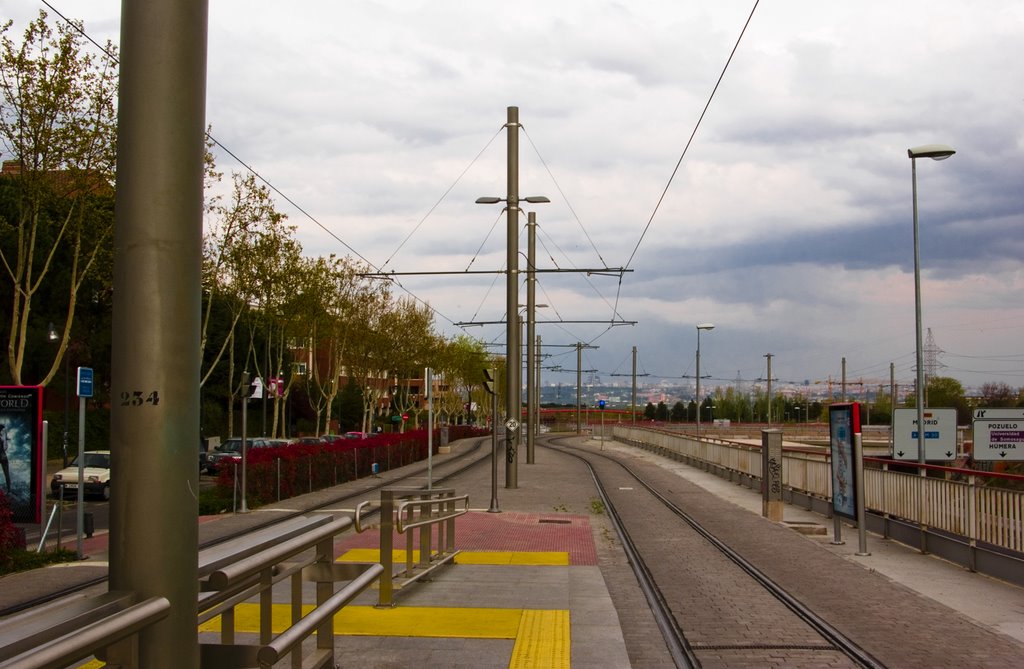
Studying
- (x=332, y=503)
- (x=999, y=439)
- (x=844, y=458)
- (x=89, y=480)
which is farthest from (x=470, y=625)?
(x=89, y=480)

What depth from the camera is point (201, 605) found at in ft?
13.1

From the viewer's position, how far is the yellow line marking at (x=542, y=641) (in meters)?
7.69

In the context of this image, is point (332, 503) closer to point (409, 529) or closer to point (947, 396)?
point (409, 529)

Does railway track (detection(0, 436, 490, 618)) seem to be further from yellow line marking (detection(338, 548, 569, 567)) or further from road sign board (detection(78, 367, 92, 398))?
road sign board (detection(78, 367, 92, 398))

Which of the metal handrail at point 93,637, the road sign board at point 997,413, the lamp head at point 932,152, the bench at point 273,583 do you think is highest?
the lamp head at point 932,152

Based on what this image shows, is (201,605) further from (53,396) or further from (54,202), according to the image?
(53,396)

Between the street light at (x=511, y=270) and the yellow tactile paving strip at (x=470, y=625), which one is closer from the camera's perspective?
the yellow tactile paving strip at (x=470, y=625)

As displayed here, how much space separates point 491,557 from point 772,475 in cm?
829

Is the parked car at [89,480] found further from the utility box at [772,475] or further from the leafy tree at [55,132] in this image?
the utility box at [772,475]

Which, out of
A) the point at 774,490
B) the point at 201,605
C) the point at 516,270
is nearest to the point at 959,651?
the point at 201,605

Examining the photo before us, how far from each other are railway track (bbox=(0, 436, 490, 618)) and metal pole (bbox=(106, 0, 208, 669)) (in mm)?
3399

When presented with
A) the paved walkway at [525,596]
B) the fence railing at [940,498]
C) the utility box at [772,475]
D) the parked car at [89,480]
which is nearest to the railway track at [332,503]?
the paved walkway at [525,596]

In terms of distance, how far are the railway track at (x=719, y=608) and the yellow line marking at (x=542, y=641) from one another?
0.94 meters

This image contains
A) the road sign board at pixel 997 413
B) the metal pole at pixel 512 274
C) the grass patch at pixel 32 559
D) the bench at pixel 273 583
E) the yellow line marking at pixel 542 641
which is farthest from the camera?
the metal pole at pixel 512 274
